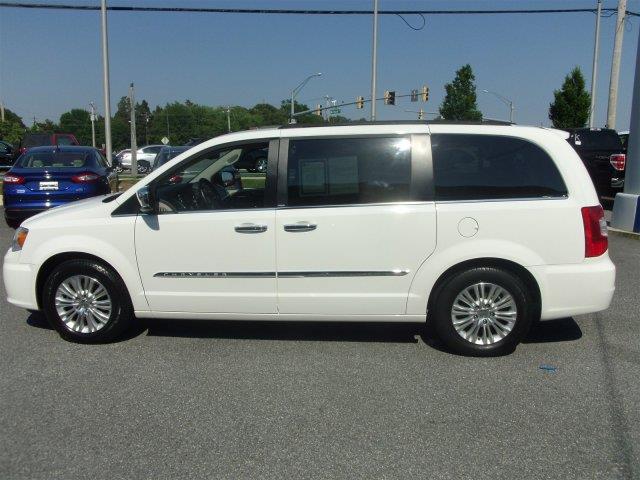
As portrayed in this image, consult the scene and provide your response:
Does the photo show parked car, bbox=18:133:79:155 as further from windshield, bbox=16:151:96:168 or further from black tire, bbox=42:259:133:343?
black tire, bbox=42:259:133:343

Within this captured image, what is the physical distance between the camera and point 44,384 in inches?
167

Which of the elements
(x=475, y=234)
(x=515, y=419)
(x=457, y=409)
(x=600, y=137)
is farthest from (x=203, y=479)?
(x=600, y=137)

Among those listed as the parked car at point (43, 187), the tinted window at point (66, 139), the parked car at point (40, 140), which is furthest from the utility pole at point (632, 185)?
the parked car at point (40, 140)

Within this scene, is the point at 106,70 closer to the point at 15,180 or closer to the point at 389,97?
the point at 15,180

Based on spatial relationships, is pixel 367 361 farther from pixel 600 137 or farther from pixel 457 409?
pixel 600 137

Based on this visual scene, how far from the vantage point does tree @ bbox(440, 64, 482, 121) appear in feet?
164

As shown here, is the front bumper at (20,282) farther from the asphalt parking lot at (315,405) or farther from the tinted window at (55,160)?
the tinted window at (55,160)

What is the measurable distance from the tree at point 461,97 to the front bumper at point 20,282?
47.7m

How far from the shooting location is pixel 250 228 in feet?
15.4

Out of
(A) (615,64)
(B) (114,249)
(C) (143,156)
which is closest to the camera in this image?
(B) (114,249)

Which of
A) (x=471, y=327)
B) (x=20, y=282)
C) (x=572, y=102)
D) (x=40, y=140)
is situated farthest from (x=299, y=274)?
(x=572, y=102)

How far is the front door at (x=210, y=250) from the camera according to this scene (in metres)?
4.71

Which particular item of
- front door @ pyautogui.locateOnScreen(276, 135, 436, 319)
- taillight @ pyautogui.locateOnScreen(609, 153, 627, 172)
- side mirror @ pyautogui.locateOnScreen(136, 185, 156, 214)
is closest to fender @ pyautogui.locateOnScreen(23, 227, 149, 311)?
side mirror @ pyautogui.locateOnScreen(136, 185, 156, 214)

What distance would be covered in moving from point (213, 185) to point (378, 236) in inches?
63.9
